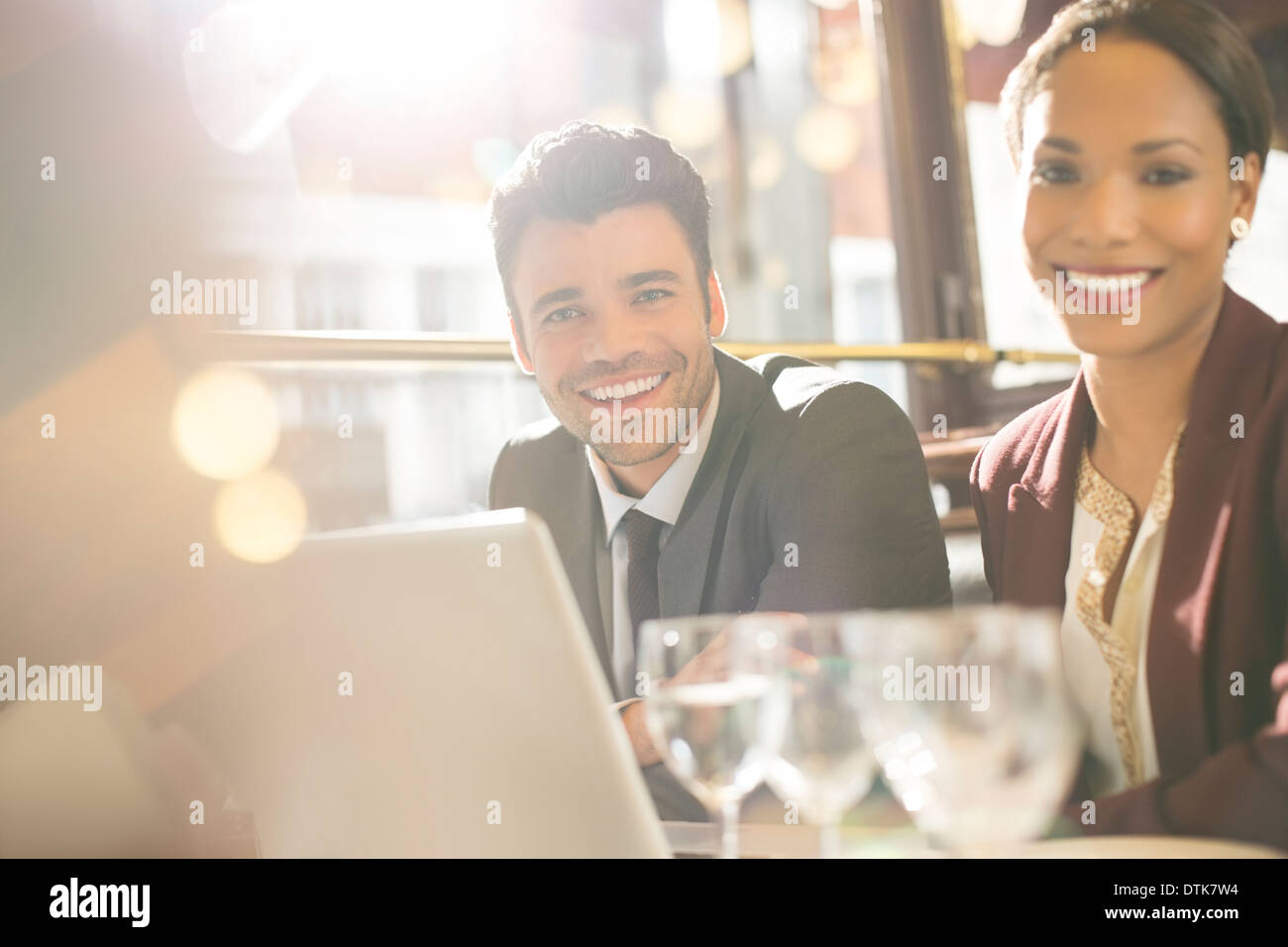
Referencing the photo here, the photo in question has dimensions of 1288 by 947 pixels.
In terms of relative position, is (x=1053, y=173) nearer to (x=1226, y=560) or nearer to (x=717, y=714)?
(x=1226, y=560)

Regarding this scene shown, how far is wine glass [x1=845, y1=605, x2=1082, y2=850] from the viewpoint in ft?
2.31

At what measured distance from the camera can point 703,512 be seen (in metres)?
1.73

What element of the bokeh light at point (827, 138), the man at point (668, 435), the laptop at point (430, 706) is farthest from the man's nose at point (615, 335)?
the bokeh light at point (827, 138)

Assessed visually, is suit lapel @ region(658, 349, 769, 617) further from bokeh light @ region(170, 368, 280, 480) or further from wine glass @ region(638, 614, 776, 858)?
wine glass @ region(638, 614, 776, 858)

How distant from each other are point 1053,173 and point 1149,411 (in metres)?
0.31

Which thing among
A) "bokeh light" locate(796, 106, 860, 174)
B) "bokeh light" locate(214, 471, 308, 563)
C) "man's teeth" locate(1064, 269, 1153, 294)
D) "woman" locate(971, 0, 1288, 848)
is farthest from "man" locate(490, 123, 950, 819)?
"bokeh light" locate(796, 106, 860, 174)

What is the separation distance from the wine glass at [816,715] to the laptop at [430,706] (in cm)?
10

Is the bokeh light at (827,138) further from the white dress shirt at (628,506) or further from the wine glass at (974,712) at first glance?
the wine glass at (974,712)

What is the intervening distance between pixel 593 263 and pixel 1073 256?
2.22ft

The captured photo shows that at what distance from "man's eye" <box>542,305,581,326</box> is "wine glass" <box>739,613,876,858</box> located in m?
1.10

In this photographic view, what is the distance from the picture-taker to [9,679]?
1728 millimetres

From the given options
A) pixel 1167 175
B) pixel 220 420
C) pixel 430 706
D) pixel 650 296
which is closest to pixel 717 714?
pixel 430 706
